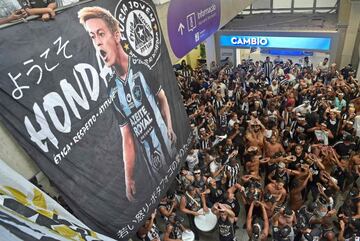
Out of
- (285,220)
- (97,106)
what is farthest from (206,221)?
(97,106)

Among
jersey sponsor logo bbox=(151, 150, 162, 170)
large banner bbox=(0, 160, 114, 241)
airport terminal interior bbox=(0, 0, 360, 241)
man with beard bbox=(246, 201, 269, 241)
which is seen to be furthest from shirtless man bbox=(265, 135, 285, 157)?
large banner bbox=(0, 160, 114, 241)

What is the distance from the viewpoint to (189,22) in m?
6.55

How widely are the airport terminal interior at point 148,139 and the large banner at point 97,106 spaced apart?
0.6 inches

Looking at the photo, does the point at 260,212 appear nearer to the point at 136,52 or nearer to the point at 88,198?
the point at 88,198

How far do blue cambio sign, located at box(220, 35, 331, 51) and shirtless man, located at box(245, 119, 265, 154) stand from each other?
226 inches

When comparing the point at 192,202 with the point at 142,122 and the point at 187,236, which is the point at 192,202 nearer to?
the point at 187,236

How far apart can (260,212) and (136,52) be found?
129 inches

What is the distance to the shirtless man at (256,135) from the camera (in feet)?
20.1

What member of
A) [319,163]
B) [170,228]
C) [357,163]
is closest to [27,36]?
[170,228]

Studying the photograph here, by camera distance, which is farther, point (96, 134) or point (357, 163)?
point (357, 163)

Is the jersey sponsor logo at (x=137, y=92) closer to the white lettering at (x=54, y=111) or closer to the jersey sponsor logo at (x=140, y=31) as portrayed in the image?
the jersey sponsor logo at (x=140, y=31)

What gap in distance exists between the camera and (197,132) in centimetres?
660

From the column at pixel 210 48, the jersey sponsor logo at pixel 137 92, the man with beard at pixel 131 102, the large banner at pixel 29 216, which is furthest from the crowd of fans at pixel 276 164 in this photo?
the column at pixel 210 48

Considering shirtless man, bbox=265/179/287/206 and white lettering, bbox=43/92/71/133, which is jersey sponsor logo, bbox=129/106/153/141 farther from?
shirtless man, bbox=265/179/287/206
